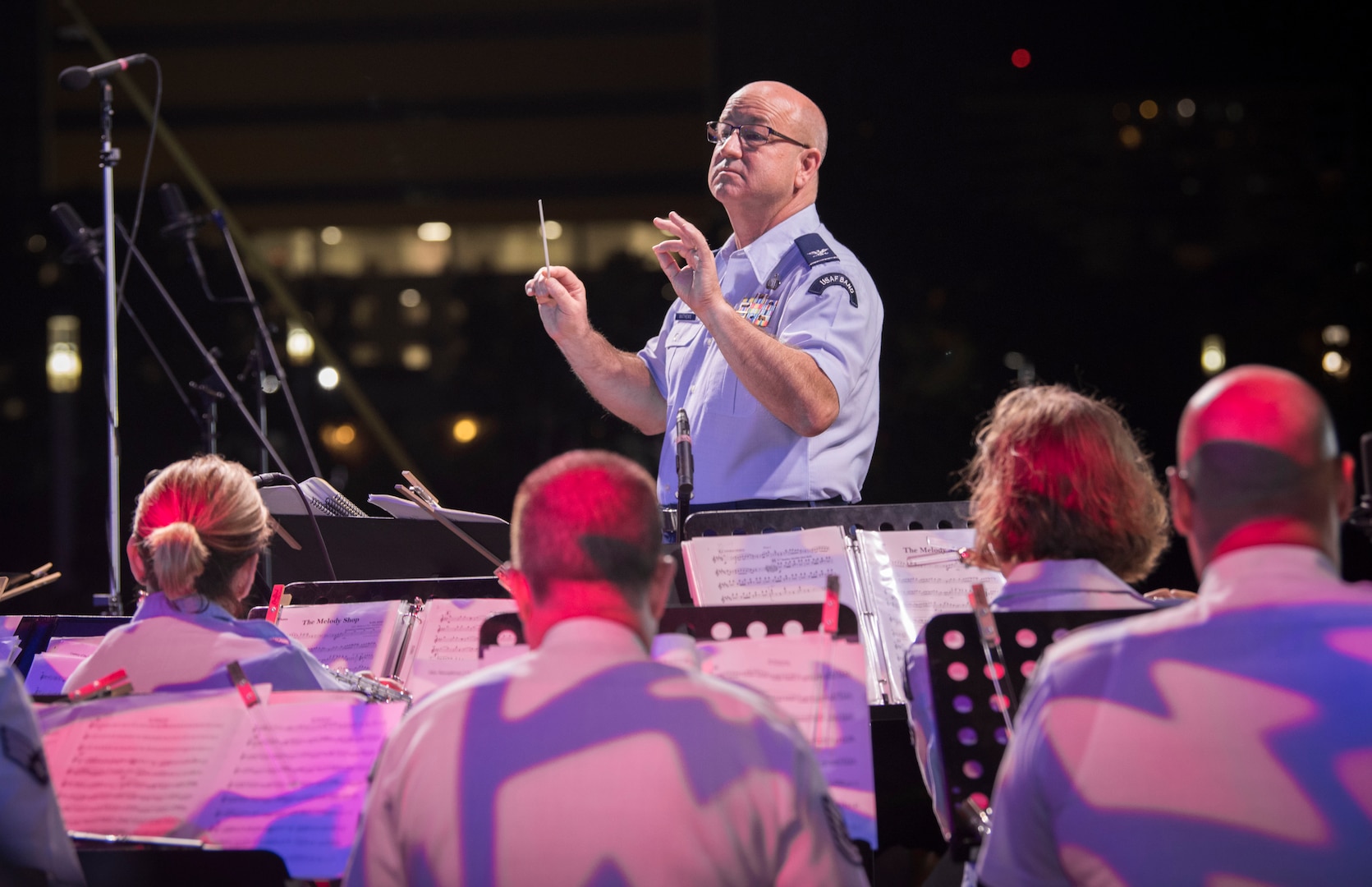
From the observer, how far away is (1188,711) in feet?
3.72

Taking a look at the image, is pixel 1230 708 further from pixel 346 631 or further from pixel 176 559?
pixel 346 631

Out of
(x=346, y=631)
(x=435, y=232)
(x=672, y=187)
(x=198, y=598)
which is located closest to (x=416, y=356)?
(x=435, y=232)

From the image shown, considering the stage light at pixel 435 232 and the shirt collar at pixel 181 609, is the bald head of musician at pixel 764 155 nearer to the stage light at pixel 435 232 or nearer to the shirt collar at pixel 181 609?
the shirt collar at pixel 181 609

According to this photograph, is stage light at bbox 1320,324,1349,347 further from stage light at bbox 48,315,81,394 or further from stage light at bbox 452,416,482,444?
stage light at bbox 48,315,81,394

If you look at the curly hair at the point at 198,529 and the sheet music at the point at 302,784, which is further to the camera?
the curly hair at the point at 198,529

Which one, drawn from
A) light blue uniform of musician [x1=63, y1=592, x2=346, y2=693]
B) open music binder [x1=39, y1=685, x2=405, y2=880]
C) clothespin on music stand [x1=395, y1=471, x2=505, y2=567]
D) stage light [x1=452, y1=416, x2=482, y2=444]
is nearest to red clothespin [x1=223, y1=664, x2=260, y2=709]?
open music binder [x1=39, y1=685, x2=405, y2=880]

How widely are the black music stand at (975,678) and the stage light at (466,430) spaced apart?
5.21m

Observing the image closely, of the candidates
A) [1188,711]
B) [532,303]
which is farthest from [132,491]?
[1188,711]

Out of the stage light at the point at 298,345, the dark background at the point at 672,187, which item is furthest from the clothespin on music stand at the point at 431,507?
the stage light at the point at 298,345

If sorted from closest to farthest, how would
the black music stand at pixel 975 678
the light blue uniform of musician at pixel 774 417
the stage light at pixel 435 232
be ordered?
1. the black music stand at pixel 975 678
2. the light blue uniform of musician at pixel 774 417
3. the stage light at pixel 435 232

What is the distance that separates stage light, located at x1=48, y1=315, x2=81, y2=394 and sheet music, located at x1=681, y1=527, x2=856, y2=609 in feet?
19.0

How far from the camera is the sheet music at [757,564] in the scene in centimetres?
216

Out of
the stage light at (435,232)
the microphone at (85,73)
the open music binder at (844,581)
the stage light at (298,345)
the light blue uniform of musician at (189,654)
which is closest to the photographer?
the light blue uniform of musician at (189,654)

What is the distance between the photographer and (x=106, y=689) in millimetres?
1764
